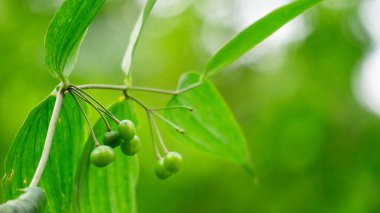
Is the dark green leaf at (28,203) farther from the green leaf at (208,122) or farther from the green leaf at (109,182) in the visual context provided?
the green leaf at (208,122)

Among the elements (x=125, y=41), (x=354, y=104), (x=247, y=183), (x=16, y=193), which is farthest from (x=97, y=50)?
Result: (x=16, y=193)

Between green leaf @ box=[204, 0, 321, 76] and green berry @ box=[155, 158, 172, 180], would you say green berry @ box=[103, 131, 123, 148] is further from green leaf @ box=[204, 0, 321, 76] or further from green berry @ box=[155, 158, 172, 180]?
green leaf @ box=[204, 0, 321, 76]

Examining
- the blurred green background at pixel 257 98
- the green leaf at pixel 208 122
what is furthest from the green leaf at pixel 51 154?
the blurred green background at pixel 257 98

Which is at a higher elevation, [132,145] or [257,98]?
[257,98]

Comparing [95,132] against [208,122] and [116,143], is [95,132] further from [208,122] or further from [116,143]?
[208,122]

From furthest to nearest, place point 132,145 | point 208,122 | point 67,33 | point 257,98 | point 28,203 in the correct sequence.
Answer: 1. point 257,98
2. point 208,122
3. point 132,145
4. point 67,33
5. point 28,203

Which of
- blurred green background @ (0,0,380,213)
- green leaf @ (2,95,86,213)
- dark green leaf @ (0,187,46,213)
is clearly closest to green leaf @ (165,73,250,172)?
green leaf @ (2,95,86,213)

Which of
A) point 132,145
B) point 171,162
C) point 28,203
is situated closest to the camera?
point 28,203

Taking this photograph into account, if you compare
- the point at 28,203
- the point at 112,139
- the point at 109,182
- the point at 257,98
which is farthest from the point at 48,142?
the point at 257,98
